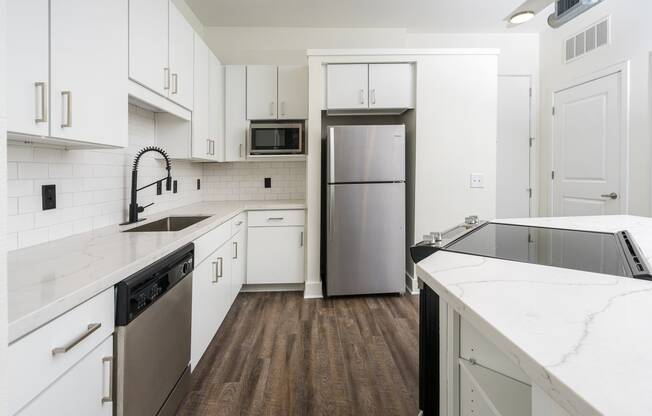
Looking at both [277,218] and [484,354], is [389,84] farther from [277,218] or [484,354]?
[484,354]

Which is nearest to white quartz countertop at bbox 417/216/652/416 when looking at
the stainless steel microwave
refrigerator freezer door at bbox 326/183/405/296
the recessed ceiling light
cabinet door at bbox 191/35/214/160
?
the recessed ceiling light

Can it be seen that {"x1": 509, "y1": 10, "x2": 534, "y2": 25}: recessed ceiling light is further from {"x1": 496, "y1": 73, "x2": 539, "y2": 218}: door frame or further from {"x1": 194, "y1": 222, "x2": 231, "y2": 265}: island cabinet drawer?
{"x1": 496, "y1": 73, "x2": 539, "y2": 218}: door frame

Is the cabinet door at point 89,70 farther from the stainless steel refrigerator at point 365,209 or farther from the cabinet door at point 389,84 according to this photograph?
the cabinet door at point 389,84

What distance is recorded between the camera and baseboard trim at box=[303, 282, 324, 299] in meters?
3.29

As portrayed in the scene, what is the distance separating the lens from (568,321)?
0.60 m

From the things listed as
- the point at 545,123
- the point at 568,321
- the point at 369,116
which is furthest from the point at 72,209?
the point at 545,123

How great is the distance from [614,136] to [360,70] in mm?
2499

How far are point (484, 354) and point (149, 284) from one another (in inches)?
44.7

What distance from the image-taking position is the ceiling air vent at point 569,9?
3.69 feet

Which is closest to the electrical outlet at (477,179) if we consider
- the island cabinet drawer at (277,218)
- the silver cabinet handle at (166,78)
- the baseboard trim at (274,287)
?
the island cabinet drawer at (277,218)

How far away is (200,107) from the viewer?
2809mm

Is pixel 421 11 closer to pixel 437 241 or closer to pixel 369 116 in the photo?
pixel 369 116

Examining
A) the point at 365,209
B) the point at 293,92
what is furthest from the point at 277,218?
the point at 293,92

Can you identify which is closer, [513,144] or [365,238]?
[365,238]
